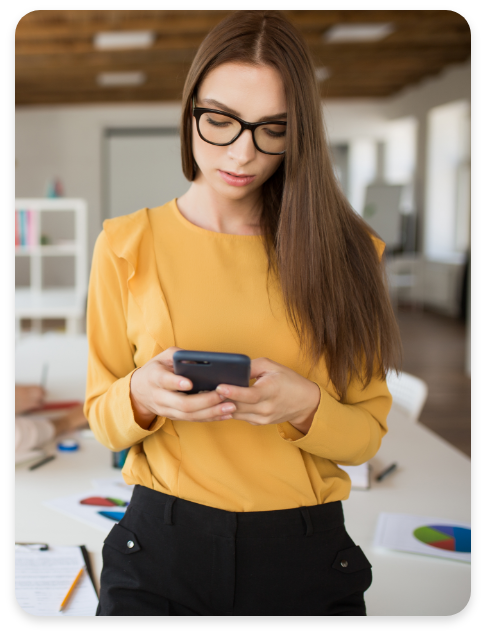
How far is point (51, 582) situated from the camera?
3.92 feet

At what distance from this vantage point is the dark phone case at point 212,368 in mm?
852

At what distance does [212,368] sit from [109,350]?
295 mm

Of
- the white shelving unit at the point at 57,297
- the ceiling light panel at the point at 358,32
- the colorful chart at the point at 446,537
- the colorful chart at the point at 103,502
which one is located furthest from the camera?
the ceiling light panel at the point at 358,32

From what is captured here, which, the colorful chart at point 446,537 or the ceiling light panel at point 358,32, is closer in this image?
the colorful chart at point 446,537

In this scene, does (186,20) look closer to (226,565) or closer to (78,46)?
(78,46)

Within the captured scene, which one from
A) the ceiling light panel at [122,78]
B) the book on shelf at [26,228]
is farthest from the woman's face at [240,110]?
the ceiling light panel at [122,78]

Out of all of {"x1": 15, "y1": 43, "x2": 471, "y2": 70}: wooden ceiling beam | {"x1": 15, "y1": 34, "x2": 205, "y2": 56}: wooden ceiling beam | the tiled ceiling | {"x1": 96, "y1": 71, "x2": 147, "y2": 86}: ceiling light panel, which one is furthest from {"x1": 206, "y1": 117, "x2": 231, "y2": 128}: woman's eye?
{"x1": 96, "y1": 71, "x2": 147, "y2": 86}: ceiling light panel

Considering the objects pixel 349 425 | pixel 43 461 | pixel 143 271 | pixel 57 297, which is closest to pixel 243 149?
pixel 143 271

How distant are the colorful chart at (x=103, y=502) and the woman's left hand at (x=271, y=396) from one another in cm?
71

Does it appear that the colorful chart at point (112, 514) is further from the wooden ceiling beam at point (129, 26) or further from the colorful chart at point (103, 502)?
the wooden ceiling beam at point (129, 26)

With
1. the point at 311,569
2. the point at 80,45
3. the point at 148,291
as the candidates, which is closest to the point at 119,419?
the point at 148,291

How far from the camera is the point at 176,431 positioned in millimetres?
1049

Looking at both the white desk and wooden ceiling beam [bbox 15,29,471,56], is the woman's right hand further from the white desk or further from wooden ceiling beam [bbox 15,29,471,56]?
wooden ceiling beam [bbox 15,29,471,56]

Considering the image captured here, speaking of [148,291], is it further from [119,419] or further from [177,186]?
[177,186]
